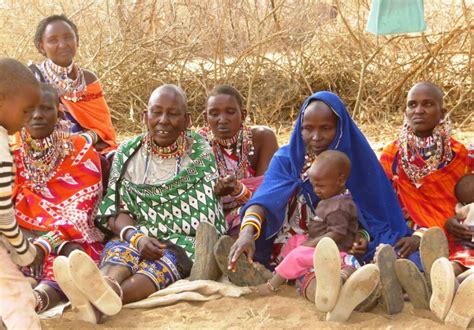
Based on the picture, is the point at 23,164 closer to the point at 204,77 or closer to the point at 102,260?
the point at 102,260

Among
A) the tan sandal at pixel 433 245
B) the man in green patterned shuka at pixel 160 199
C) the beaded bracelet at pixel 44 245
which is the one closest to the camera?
the tan sandal at pixel 433 245

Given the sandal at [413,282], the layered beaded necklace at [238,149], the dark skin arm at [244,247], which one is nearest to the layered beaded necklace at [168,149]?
the layered beaded necklace at [238,149]

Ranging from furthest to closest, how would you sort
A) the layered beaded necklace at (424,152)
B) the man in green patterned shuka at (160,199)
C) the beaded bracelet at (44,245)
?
1. the layered beaded necklace at (424,152)
2. the man in green patterned shuka at (160,199)
3. the beaded bracelet at (44,245)

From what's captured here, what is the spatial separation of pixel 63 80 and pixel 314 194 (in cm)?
225

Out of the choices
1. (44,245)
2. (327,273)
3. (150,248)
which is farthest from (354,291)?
(44,245)

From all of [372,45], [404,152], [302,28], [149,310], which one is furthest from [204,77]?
[149,310]

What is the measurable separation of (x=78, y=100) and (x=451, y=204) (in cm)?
281

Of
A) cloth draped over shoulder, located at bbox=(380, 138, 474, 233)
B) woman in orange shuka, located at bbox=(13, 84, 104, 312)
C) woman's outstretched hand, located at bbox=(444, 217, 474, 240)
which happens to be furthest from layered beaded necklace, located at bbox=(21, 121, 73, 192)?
woman's outstretched hand, located at bbox=(444, 217, 474, 240)

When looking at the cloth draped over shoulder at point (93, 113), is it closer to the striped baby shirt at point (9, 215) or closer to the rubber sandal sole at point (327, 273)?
the striped baby shirt at point (9, 215)

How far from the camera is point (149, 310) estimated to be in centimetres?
389

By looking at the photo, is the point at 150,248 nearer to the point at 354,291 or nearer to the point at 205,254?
the point at 205,254

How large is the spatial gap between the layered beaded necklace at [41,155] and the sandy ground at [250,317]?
85 cm

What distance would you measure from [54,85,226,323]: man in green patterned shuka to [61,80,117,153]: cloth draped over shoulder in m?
1.02

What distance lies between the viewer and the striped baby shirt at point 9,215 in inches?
120
